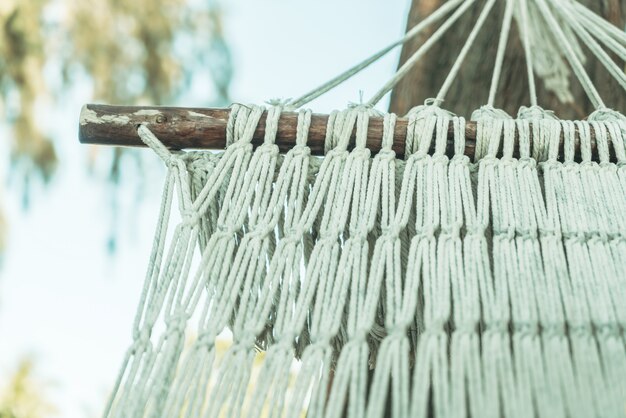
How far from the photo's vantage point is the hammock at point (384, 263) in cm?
63

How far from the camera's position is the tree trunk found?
129 cm

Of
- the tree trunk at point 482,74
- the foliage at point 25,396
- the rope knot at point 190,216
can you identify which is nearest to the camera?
the rope knot at point 190,216

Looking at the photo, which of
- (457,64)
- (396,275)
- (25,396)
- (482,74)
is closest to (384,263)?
(396,275)

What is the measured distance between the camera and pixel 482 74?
1.37 metres

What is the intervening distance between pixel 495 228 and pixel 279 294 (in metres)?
0.22

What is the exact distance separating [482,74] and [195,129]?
70 centimetres

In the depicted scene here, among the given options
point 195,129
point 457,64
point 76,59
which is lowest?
point 195,129

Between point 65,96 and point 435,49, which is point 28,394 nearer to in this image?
point 65,96

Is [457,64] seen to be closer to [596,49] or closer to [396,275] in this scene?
[596,49]

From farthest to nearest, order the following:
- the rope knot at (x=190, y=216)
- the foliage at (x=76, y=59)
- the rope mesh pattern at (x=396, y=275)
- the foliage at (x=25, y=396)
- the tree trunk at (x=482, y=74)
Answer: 1. the foliage at (x=25, y=396)
2. the foliage at (x=76, y=59)
3. the tree trunk at (x=482, y=74)
4. the rope knot at (x=190, y=216)
5. the rope mesh pattern at (x=396, y=275)

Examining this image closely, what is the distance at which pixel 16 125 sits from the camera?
9.80 feet

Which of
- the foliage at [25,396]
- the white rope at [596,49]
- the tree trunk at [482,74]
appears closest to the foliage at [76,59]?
the foliage at [25,396]

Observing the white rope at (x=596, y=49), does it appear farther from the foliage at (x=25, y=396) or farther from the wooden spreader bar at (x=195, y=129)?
the foliage at (x=25, y=396)

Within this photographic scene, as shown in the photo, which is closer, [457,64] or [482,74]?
[457,64]
